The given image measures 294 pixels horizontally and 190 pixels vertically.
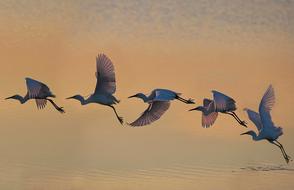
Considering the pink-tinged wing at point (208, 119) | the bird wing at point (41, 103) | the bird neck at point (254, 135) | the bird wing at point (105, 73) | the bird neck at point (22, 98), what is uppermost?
the bird wing at point (105, 73)

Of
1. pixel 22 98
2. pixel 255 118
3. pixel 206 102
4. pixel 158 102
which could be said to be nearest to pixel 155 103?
pixel 158 102

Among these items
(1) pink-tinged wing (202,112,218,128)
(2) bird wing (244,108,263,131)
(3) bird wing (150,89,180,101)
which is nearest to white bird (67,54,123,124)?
(3) bird wing (150,89,180,101)

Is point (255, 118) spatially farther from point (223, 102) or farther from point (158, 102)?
point (158, 102)

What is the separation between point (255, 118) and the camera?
2449 mm

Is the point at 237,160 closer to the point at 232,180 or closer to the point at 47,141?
the point at 232,180

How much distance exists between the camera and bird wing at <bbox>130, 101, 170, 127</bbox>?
237 centimetres

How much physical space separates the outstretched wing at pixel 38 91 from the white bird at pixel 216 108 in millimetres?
665

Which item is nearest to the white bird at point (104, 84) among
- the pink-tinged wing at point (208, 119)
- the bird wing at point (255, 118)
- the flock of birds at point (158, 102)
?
the flock of birds at point (158, 102)

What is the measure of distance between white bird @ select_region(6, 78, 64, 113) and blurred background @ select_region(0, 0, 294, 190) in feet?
0.07

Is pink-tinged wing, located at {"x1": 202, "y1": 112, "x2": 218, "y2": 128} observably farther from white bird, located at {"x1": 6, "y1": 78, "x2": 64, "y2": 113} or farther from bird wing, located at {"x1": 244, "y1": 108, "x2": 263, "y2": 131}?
white bird, located at {"x1": 6, "y1": 78, "x2": 64, "y2": 113}

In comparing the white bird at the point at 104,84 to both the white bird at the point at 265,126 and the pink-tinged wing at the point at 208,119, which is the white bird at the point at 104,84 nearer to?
the pink-tinged wing at the point at 208,119

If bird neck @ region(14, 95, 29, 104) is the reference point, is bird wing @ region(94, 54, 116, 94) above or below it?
above

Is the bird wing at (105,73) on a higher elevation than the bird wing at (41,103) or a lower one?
higher

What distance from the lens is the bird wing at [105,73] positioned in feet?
7.76
